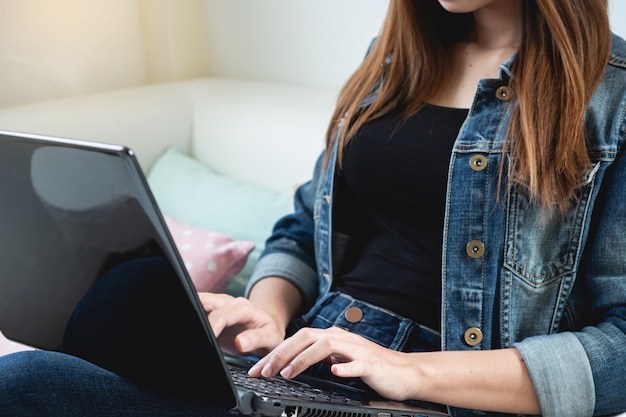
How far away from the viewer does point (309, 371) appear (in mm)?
981

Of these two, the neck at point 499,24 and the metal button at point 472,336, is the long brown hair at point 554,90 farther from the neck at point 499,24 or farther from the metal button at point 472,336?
the metal button at point 472,336

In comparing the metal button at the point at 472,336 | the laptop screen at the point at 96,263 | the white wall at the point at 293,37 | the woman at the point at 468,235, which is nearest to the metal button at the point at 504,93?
the woman at the point at 468,235

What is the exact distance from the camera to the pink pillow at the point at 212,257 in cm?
139

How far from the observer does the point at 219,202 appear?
1.58 m

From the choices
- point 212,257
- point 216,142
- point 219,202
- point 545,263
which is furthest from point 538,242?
point 216,142

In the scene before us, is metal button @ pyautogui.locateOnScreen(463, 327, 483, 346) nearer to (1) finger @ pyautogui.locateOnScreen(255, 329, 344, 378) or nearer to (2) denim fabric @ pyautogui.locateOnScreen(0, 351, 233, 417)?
(1) finger @ pyautogui.locateOnScreen(255, 329, 344, 378)

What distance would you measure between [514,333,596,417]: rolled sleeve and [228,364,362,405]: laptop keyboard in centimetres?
21

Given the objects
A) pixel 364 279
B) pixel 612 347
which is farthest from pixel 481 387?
pixel 364 279

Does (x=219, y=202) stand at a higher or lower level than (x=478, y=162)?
lower

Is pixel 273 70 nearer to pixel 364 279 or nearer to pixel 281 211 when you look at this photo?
pixel 281 211

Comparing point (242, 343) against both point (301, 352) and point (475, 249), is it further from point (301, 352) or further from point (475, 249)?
point (475, 249)

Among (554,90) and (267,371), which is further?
(554,90)

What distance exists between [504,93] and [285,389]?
0.48m

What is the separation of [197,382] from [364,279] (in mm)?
390
